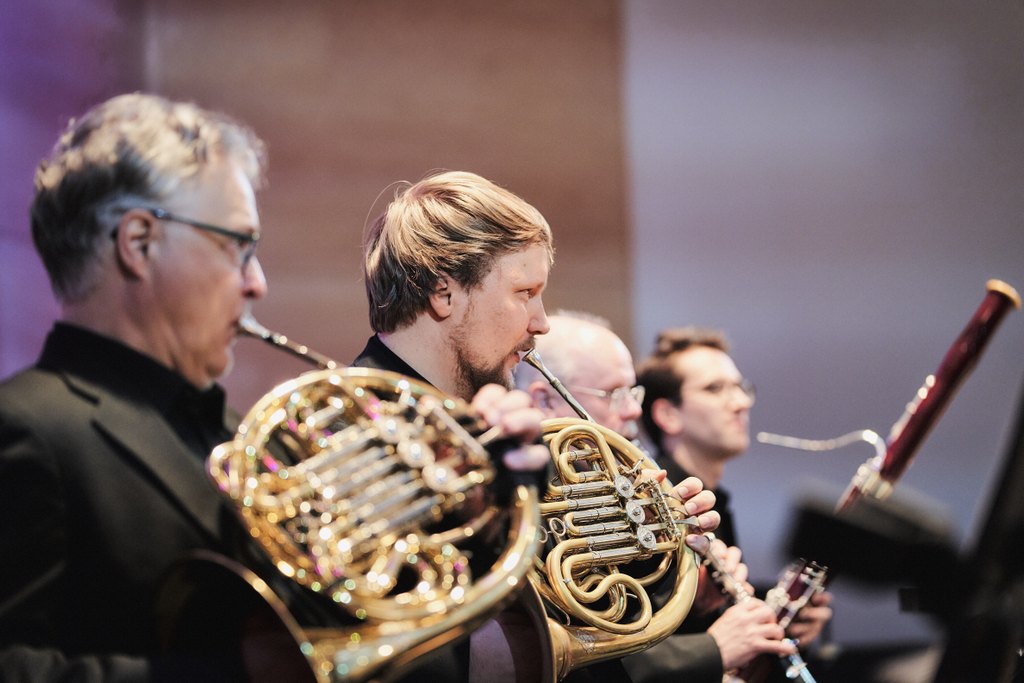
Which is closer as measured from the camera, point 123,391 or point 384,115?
point 123,391

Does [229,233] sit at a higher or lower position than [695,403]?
higher

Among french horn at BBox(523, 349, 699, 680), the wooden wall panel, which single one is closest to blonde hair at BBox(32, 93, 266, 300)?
french horn at BBox(523, 349, 699, 680)

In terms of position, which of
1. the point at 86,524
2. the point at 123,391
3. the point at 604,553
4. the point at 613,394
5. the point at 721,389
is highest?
the point at 123,391

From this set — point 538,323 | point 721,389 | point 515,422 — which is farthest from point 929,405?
point 515,422

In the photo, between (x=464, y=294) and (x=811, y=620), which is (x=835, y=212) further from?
(x=464, y=294)

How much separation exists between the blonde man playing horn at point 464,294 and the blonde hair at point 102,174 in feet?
2.40

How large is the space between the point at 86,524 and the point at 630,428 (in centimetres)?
219

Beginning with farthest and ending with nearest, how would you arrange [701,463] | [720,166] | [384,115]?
[720,166], [384,115], [701,463]

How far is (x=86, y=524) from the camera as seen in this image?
1.58 metres

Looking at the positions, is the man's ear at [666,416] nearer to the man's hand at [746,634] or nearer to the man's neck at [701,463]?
the man's neck at [701,463]

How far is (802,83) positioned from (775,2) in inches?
19.2

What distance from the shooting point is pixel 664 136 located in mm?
5605

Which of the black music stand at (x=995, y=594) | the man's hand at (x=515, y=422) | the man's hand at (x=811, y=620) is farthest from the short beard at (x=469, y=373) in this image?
the man's hand at (x=811, y=620)

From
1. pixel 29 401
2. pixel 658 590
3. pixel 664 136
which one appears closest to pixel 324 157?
pixel 664 136
